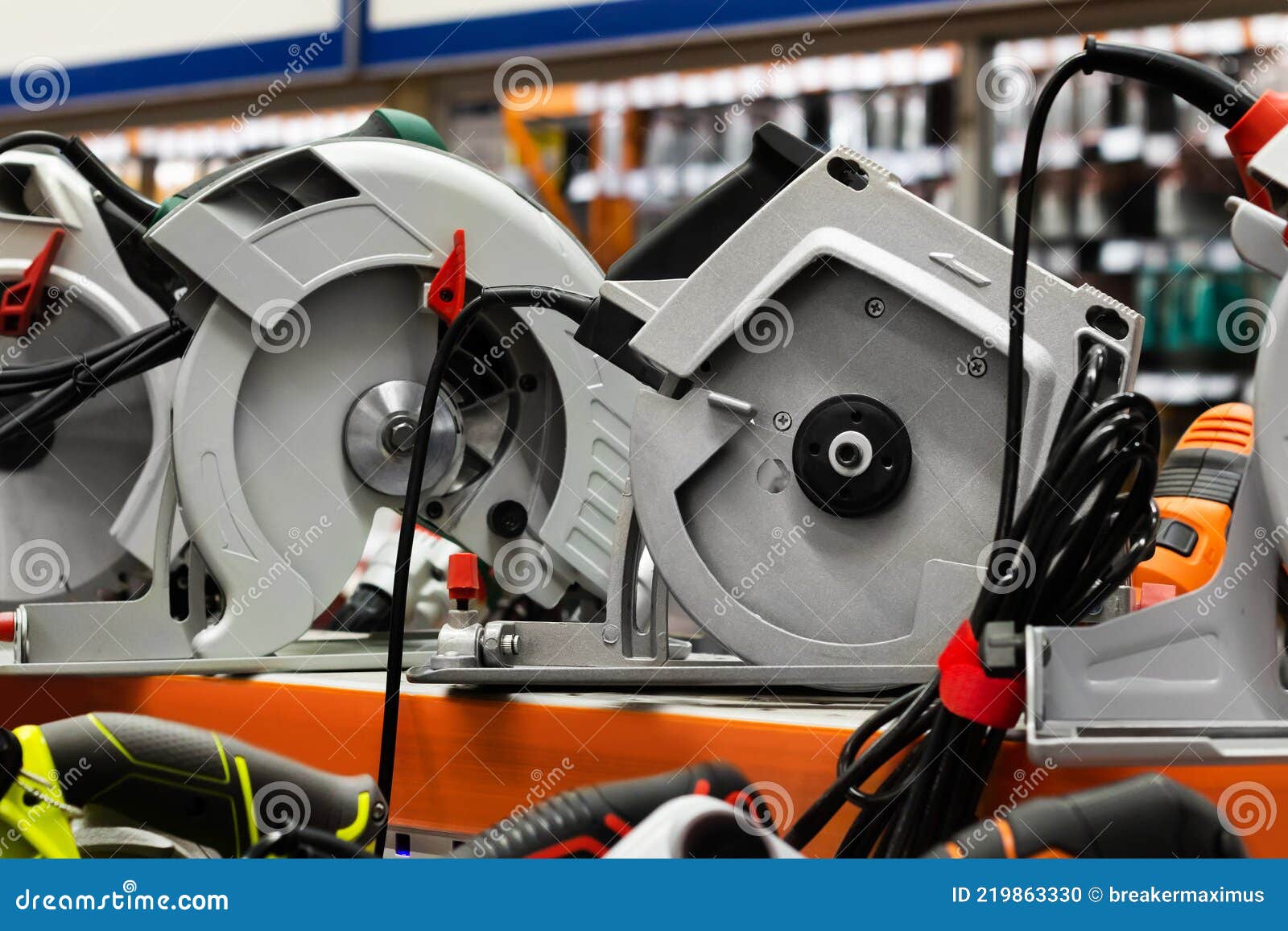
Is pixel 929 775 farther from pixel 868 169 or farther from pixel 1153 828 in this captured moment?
pixel 868 169

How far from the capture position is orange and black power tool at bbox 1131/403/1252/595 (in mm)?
1052

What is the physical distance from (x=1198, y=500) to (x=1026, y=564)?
0.49 m

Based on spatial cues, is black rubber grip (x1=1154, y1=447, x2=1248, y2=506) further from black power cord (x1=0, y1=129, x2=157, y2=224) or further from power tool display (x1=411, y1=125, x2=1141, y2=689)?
black power cord (x1=0, y1=129, x2=157, y2=224)

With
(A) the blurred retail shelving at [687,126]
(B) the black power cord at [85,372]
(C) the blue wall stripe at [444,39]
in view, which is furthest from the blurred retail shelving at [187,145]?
(B) the black power cord at [85,372]

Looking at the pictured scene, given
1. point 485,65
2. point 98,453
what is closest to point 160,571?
point 98,453

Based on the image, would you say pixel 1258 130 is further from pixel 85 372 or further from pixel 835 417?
pixel 85 372

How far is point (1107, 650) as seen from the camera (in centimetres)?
72

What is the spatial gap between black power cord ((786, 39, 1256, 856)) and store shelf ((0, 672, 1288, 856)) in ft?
0.23

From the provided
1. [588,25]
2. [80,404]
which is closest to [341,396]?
[80,404]

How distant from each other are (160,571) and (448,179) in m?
0.46

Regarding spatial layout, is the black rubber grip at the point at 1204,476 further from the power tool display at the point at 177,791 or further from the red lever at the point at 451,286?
the power tool display at the point at 177,791

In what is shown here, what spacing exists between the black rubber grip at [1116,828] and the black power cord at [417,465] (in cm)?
55

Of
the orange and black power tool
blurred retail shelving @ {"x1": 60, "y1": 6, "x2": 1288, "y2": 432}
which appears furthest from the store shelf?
blurred retail shelving @ {"x1": 60, "y1": 6, "x2": 1288, "y2": 432}

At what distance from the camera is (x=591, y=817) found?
521 millimetres
